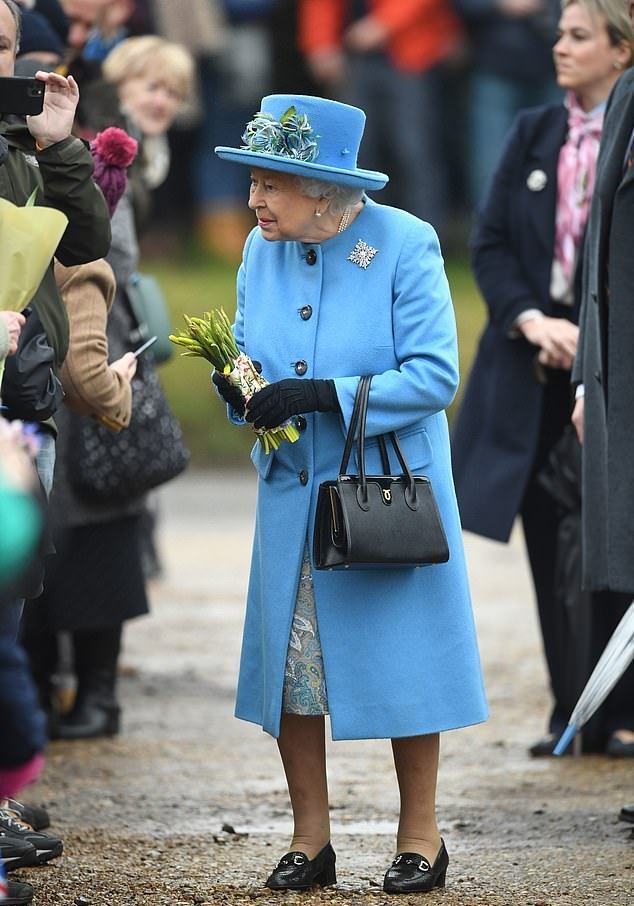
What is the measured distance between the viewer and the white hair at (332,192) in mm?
4336

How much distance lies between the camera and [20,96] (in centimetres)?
411

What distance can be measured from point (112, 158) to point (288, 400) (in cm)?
101

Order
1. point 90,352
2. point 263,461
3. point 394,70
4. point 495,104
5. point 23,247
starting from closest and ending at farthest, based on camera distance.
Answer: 1. point 23,247
2. point 263,461
3. point 90,352
4. point 394,70
5. point 495,104

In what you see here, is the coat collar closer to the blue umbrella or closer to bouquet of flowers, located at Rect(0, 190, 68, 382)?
the blue umbrella

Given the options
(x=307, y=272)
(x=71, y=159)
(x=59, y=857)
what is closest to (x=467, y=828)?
(x=59, y=857)

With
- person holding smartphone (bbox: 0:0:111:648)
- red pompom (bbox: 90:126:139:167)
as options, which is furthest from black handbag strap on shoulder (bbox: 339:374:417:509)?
red pompom (bbox: 90:126:139:167)

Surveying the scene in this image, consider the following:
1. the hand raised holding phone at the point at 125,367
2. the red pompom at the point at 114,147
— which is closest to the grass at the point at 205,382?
the hand raised holding phone at the point at 125,367

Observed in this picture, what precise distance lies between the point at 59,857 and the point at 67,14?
290 centimetres

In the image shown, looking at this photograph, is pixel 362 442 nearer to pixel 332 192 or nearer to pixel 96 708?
pixel 332 192

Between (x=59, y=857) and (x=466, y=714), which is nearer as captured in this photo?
(x=466, y=714)

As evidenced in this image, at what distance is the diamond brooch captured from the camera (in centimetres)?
438

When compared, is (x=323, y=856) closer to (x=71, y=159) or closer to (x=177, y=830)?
(x=177, y=830)

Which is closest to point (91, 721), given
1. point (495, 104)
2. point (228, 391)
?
point (228, 391)

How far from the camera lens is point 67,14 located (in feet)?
21.0
